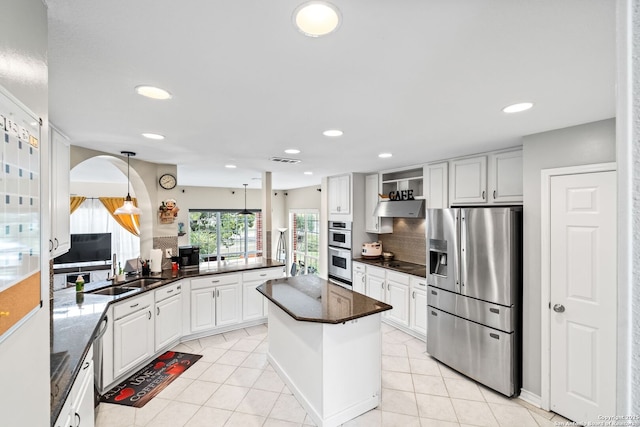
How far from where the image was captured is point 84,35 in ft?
3.57

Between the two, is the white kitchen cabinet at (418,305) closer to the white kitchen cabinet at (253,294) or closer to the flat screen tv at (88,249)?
the white kitchen cabinet at (253,294)

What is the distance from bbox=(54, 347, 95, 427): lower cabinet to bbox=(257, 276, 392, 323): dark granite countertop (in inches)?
49.4

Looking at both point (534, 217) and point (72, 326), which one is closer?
point (72, 326)

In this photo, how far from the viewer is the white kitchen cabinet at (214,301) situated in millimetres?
3699

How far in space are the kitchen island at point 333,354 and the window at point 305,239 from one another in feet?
15.1

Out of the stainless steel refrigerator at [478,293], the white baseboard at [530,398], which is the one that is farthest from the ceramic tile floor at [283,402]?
the stainless steel refrigerator at [478,293]

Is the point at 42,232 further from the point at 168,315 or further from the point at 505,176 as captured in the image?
the point at 505,176

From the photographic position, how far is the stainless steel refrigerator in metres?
2.55

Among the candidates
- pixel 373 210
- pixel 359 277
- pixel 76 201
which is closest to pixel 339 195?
pixel 373 210

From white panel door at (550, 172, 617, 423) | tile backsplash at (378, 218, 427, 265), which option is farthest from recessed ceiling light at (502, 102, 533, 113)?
tile backsplash at (378, 218, 427, 265)

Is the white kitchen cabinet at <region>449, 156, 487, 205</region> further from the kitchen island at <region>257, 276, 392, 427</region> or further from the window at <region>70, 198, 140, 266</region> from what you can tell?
the window at <region>70, 198, 140, 266</region>

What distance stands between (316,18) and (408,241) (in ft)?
12.7

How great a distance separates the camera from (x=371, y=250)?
4.65 m

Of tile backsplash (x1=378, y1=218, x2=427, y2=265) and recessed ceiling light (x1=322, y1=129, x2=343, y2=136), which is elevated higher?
recessed ceiling light (x1=322, y1=129, x2=343, y2=136)
